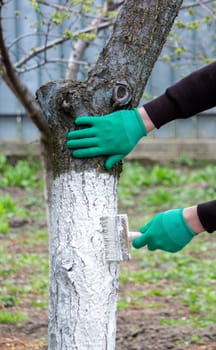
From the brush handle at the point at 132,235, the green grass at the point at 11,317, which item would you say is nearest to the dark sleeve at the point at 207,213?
the brush handle at the point at 132,235

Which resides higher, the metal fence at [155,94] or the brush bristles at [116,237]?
the metal fence at [155,94]

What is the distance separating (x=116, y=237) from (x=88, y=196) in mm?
198

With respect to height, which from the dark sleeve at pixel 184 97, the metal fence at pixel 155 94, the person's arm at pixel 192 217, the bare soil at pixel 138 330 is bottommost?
the bare soil at pixel 138 330

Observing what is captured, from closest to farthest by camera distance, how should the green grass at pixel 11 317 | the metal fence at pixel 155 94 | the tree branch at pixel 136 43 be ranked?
the tree branch at pixel 136 43, the green grass at pixel 11 317, the metal fence at pixel 155 94

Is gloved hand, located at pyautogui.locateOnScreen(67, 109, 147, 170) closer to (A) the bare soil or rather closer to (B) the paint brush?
(B) the paint brush

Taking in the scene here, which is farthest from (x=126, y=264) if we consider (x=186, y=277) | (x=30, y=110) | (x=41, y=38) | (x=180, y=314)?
(x=41, y=38)

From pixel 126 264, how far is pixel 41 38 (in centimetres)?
258

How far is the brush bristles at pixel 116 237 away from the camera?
319 cm

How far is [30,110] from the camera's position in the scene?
208 inches

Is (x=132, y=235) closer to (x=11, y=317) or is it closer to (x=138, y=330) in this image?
(x=138, y=330)

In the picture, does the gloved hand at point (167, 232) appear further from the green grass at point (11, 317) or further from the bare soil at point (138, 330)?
the green grass at point (11, 317)

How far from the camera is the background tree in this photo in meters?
3.26

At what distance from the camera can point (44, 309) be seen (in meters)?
5.37

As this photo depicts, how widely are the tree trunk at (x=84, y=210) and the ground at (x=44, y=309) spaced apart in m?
1.11
